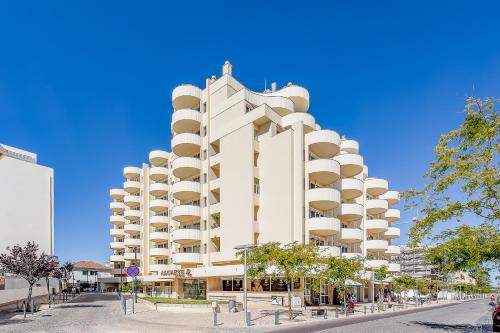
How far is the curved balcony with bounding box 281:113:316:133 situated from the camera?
147 feet

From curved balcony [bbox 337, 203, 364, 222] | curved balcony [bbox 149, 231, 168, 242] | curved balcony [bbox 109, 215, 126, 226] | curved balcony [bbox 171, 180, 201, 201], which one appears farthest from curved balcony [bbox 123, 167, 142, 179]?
curved balcony [bbox 337, 203, 364, 222]

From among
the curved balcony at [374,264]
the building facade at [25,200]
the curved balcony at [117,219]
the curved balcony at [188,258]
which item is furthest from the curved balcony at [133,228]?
the curved balcony at [374,264]

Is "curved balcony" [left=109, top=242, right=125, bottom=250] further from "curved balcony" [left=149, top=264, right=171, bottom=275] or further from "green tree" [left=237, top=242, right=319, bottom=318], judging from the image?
"green tree" [left=237, top=242, right=319, bottom=318]

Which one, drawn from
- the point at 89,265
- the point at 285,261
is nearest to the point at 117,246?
the point at 89,265

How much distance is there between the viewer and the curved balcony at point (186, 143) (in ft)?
162

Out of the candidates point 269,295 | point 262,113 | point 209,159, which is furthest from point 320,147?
point 269,295

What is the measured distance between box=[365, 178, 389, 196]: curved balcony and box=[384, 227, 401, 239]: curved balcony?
657 cm

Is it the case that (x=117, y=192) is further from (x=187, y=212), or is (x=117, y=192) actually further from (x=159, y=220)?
(x=187, y=212)

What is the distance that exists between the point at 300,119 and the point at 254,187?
370 inches

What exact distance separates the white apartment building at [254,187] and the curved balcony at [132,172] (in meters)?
25.1

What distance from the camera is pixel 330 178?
44219 millimetres

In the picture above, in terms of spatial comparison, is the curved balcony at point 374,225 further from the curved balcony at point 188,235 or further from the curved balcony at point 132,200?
the curved balcony at point 132,200

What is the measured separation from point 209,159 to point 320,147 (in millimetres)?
13635

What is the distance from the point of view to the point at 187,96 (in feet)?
169
